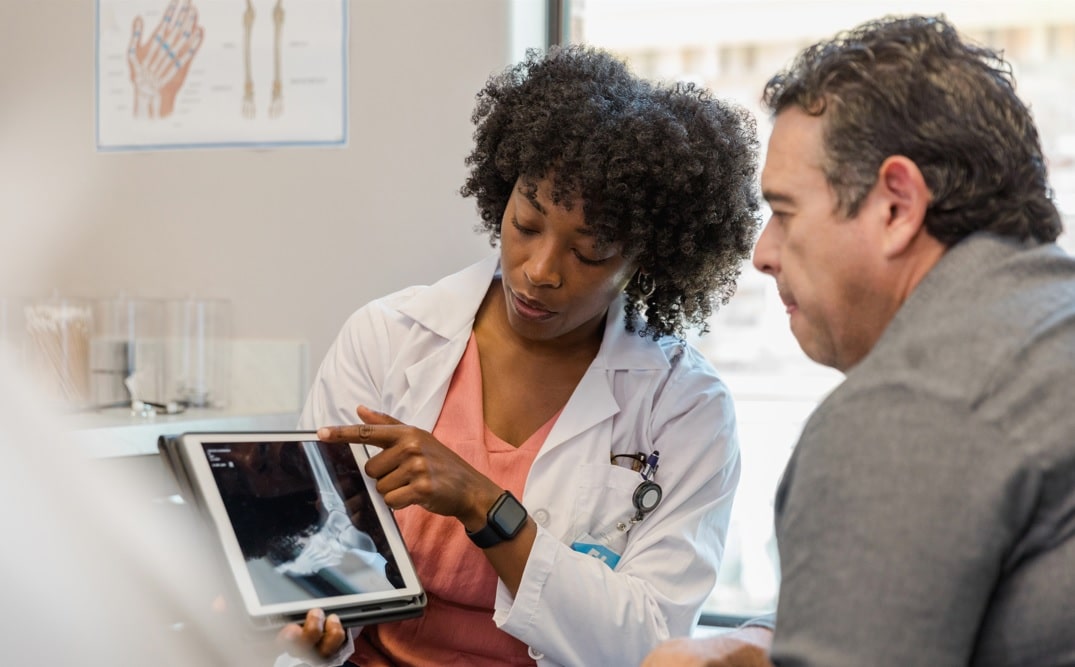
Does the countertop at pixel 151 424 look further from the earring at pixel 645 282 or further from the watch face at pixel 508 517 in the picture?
the earring at pixel 645 282

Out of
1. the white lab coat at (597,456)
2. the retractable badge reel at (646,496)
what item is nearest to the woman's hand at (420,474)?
the white lab coat at (597,456)

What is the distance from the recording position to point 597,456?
1.53m

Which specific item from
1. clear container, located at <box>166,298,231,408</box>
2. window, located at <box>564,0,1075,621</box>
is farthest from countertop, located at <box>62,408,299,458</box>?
window, located at <box>564,0,1075,621</box>

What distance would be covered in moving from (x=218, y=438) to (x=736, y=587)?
65.3 inches

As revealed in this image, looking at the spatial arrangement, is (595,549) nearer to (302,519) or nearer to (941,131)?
(302,519)

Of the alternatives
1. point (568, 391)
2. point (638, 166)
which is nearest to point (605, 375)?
point (568, 391)

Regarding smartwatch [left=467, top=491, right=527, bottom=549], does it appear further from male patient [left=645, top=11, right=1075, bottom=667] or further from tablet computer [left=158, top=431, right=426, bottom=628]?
male patient [left=645, top=11, right=1075, bottom=667]

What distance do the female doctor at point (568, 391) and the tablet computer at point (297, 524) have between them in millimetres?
44

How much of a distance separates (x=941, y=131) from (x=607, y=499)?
0.79 metres

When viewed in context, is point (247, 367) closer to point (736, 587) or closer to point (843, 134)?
point (736, 587)

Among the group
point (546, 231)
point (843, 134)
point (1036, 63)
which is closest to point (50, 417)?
point (843, 134)

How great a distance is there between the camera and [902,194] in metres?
0.88

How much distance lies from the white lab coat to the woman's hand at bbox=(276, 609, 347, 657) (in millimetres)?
281

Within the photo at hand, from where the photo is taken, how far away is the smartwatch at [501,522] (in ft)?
4.42
